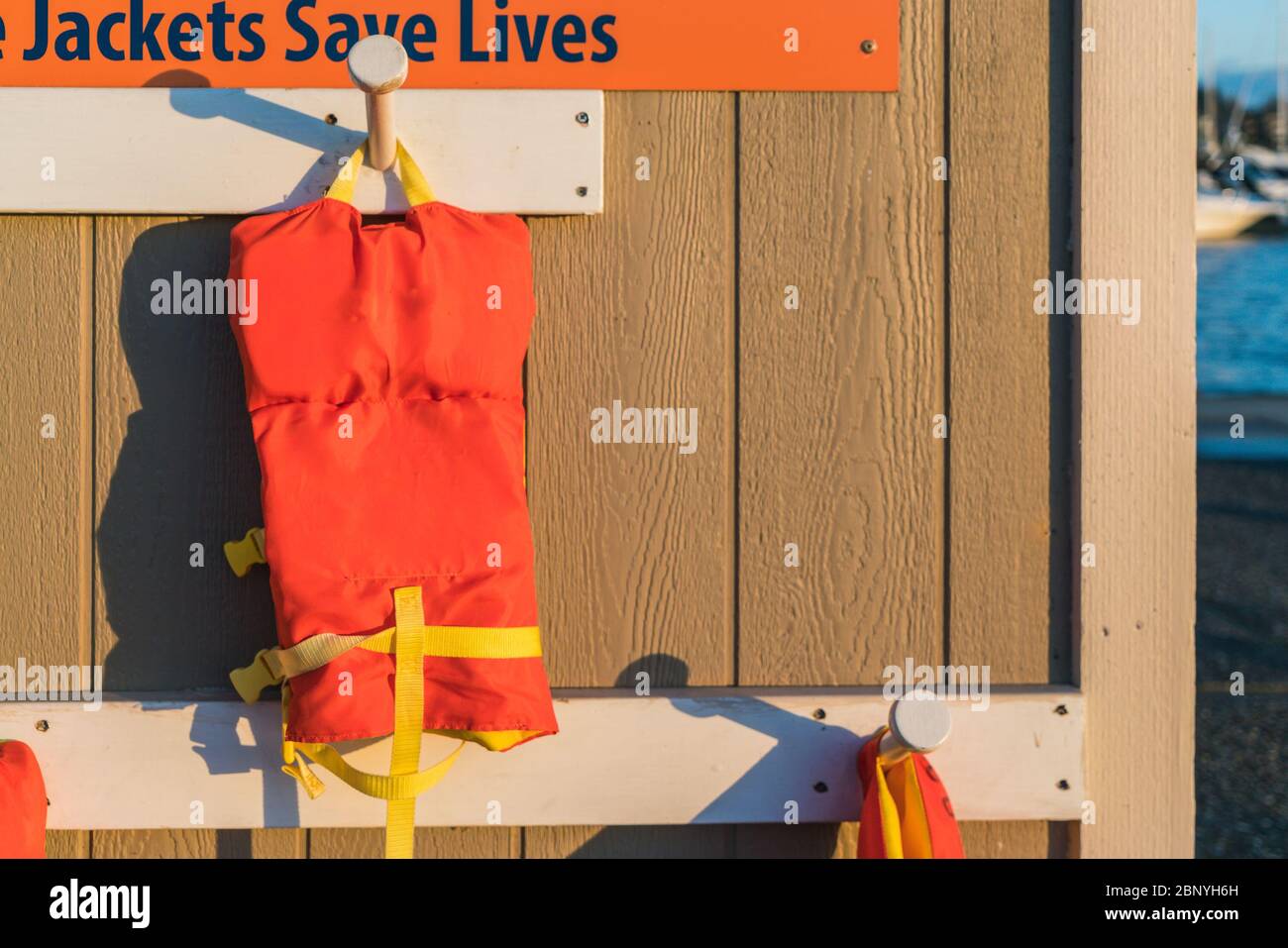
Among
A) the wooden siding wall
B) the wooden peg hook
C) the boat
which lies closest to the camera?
the wooden peg hook

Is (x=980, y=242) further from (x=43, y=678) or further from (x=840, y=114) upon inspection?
(x=43, y=678)

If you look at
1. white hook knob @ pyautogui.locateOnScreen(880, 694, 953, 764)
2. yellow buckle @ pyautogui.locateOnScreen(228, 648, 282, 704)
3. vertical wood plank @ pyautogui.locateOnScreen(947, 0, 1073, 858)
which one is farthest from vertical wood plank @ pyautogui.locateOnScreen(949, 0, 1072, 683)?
yellow buckle @ pyautogui.locateOnScreen(228, 648, 282, 704)

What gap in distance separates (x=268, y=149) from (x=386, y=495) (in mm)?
452

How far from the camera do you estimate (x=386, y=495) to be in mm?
1358

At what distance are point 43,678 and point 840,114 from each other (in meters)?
1.19

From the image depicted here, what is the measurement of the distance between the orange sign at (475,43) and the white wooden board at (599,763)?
75cm

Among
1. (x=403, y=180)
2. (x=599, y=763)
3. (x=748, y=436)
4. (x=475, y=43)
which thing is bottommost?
(x=599, y=763)

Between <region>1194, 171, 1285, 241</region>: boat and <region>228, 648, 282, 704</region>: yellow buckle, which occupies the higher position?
<region>1194, 171, 1285, 241</region>: boat

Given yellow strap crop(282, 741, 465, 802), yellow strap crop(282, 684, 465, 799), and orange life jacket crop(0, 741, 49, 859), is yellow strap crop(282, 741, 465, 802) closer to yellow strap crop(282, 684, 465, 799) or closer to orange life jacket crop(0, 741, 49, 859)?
yellow strap crop(282, 684, 465, 799)

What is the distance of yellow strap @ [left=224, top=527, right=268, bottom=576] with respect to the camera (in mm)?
1444

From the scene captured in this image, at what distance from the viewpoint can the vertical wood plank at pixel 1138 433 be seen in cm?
150

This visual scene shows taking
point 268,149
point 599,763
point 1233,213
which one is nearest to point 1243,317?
point 1233,213

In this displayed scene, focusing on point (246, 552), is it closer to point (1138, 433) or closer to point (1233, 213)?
point (1138, 433)
